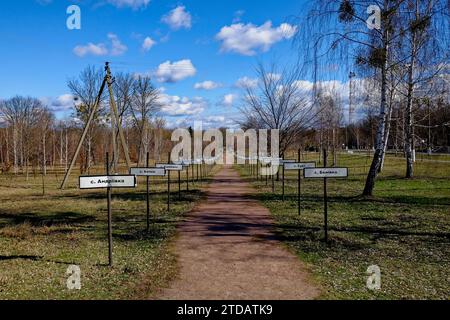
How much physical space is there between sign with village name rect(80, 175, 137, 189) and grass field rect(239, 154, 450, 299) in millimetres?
3366

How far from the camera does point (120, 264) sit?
6828 millimetres

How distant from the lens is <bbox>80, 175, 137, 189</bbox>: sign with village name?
6555 millimetres

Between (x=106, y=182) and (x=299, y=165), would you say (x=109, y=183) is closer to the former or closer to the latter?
(x=106, y=182)

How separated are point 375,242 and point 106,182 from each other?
5554 mm

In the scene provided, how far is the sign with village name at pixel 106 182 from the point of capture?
6555 millimetres

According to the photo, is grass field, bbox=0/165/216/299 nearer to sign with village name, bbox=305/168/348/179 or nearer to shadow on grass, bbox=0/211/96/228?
shadow on grass, bbox=0/211/96/228

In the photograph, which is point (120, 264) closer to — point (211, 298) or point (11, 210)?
point (211, 298)

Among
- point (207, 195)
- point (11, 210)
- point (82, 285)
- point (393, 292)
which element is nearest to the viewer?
point (393, 292)

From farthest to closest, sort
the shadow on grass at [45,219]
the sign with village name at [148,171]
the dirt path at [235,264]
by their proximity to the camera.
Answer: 1. the shadow on grass at [45,219]
2. the sign with village name at [148,171]
3. the dirt path at [235,264]

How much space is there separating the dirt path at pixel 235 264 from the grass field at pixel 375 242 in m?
0.35

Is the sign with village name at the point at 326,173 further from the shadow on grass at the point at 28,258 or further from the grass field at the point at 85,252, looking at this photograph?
the shadow on grass at the point at 28,258

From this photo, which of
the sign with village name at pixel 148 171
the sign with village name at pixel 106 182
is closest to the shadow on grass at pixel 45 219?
the sign with village name at pixel 148 171
